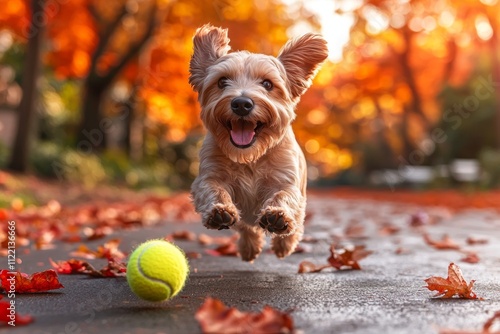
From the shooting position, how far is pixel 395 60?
1314 inches

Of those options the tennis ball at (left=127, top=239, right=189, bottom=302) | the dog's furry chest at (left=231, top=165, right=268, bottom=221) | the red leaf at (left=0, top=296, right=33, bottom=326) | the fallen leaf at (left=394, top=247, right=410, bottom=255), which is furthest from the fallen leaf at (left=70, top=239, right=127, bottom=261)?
the fallen leaf at (left=394, top=247, right=410, bottom=255)

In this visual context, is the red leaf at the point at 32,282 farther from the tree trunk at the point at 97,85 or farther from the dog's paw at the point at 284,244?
the tree trunk at the point at 97,85

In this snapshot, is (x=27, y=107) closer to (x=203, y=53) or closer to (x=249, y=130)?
(x=203, y=53)

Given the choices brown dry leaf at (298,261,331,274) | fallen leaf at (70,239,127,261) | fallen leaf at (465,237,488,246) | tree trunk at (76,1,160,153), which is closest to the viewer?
brown dry leaf at (298,261,331,274)

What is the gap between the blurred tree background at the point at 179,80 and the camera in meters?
20.3

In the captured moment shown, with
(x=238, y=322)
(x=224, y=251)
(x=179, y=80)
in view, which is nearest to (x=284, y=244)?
(x=224, y=251)

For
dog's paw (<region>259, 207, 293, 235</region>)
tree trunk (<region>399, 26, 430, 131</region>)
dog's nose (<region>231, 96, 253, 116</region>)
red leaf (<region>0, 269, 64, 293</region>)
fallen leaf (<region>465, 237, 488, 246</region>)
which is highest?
tree trunk (<region>399, 26, 430, 131</region>)

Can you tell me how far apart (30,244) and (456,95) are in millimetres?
24391

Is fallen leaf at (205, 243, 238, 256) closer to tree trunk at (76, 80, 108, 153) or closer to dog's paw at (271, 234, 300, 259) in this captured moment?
dog's paw at (271, 234, 300, 259)

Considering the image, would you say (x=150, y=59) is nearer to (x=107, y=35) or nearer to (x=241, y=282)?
(x=107, y=35)

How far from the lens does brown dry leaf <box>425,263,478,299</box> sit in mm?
3986

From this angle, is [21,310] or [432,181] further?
[432,181]

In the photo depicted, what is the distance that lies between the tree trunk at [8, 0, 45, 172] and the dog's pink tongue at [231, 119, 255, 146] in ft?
43.3

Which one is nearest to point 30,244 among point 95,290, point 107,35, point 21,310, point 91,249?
point 91,249
